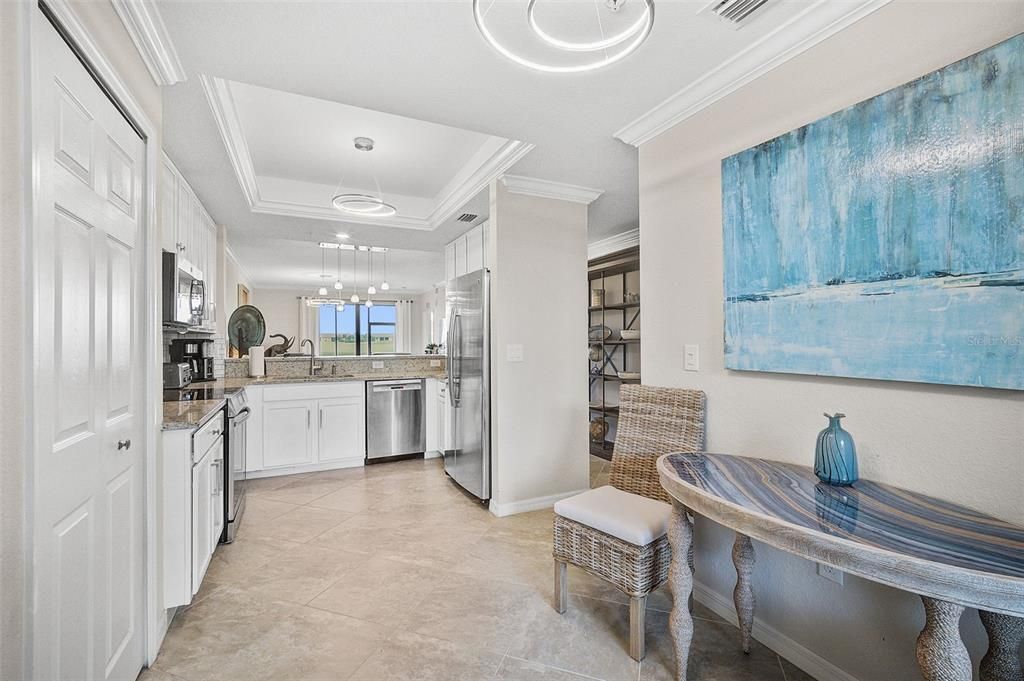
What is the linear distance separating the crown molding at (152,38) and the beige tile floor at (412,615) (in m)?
2.35

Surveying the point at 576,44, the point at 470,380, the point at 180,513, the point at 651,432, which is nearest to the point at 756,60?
the point at 576,44

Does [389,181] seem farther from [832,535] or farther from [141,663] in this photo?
[832,535]

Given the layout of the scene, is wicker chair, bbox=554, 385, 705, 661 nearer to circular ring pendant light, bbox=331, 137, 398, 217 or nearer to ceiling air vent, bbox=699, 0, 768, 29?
ceiling air vent, bbox=699, 0, 768, 29

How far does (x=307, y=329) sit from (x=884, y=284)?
38.2ft

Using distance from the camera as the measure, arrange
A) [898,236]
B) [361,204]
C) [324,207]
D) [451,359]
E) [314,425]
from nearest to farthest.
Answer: [898,236]
[361,204]
[451,359]
[324,207]
[314,425]

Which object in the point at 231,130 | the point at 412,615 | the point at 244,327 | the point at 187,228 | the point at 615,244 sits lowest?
the point at 412,615

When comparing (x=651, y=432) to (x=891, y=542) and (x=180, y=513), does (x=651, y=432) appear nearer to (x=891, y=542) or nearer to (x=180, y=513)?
(x=891, y=542)

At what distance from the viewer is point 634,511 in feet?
6.31

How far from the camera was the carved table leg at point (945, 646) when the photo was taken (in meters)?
0.99

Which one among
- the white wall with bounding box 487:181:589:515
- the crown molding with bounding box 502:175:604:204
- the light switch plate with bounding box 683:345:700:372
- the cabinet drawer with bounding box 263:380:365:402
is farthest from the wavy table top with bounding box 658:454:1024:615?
the cabinet drawer with bounding box 263:380:365:402

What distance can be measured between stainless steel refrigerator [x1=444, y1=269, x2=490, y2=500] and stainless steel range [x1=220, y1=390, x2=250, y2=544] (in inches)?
61.8

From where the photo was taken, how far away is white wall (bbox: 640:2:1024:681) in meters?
1.32

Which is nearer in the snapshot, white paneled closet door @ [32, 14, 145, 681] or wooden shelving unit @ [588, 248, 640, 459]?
white paneled closet door @ [32, 14, 145, 681]

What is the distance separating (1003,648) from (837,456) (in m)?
0.54
